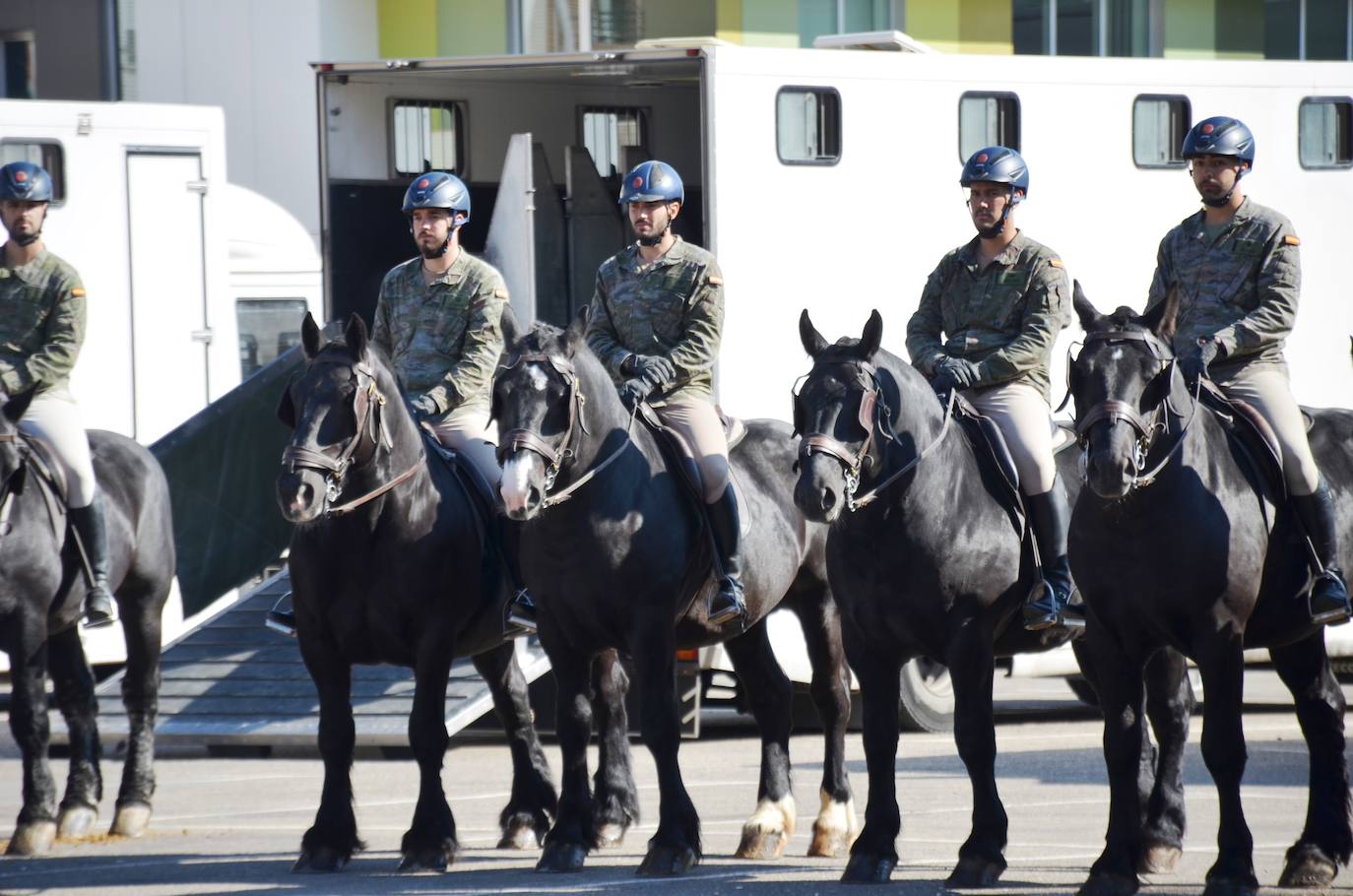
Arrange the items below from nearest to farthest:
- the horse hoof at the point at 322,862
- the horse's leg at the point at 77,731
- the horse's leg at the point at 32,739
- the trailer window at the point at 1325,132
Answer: the horse hoof at the point at 322,862
the horse's leg at the point at 32,739
the horse's leg at the point at 77,731
the trailer window at the point at 1325,132

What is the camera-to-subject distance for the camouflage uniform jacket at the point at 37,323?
34.7 ft

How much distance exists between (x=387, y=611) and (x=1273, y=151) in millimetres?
7822

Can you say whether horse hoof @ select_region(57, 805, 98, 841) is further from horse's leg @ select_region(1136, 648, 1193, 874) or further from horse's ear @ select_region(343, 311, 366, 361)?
horse's leg @ select_region(1136, 648, 1193, 874)

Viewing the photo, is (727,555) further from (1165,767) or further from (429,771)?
(1165,767)

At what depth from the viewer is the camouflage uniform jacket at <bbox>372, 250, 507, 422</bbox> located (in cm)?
1009

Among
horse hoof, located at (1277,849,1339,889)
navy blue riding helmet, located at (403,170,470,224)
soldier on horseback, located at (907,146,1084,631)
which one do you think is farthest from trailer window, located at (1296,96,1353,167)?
horse hoof, located at (1277,849,1339,889)

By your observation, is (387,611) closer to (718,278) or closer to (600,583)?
(600,583)

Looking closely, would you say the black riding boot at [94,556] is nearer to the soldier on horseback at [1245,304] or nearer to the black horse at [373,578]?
the black horse at [373,578]

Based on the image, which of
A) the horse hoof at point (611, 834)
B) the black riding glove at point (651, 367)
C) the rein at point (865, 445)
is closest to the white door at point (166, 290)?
the horse hoof at point (611, 834)

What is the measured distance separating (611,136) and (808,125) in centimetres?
192

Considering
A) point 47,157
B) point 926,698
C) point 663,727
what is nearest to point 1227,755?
point 663,727

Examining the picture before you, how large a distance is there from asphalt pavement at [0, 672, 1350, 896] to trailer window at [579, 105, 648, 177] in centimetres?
391

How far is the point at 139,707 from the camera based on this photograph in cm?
1139

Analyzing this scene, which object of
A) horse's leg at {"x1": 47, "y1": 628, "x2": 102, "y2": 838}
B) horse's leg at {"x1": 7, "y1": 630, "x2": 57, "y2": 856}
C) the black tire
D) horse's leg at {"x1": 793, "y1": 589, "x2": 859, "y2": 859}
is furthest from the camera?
the black tire
